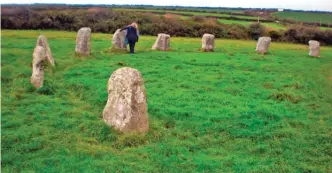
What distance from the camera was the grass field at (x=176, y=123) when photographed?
30.8 ft

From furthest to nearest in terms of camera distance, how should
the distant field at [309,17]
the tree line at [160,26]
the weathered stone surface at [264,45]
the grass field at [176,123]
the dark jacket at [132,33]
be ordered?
1. the distant field at [309,17]
2. the tree line at [160,26]
3. the weathered stone surface at [264,45]
4. the dark jacket at [132,33]
5. the grass field at [176,123]

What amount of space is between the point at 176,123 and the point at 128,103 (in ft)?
6.28

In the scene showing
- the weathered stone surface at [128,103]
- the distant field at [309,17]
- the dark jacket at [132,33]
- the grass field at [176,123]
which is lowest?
the grass field at [176,123]

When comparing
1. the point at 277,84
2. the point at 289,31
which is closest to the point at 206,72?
the point at 277,84

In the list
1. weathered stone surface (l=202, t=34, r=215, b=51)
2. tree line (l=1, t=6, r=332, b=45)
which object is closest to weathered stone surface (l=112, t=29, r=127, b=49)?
weathered stone surface (l=202, t=34, r=215, b=51)

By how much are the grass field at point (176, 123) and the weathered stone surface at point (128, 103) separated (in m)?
0.30

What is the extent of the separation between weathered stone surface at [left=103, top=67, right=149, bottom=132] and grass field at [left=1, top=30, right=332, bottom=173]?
30 centimetres

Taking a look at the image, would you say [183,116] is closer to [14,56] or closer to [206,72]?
[206,72]

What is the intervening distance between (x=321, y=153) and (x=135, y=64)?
45.8 ft

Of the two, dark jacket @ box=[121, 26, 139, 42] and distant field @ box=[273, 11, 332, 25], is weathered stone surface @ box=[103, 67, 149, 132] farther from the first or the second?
distant field @ box=[273, 11, 332, 25]

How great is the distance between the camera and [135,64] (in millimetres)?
22750

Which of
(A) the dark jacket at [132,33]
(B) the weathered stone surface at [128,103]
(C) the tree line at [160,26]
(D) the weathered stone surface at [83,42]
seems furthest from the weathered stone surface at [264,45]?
(B) the weathered stone surface at [128,103]

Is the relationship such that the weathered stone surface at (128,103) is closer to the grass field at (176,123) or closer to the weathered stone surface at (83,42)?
the grass field at (176,123)

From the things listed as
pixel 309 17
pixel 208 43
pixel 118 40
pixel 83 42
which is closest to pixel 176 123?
pixel 83 42
